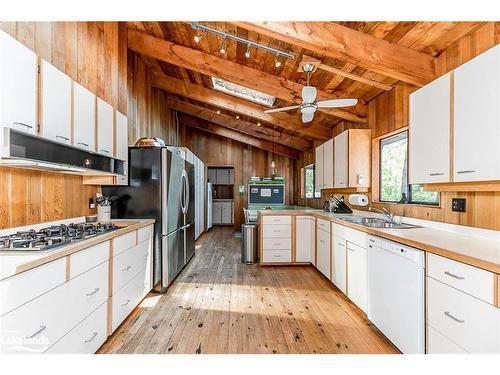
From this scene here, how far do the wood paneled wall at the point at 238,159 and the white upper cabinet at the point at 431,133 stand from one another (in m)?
5.65

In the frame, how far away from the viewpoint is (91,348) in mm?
1730

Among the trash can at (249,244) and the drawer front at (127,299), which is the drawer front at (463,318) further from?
the trash can at (249,244)

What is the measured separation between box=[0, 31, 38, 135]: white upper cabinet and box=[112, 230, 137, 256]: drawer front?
1.03 metres

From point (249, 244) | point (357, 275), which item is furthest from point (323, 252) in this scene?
point (249, 244)

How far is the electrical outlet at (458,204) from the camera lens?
1936mm

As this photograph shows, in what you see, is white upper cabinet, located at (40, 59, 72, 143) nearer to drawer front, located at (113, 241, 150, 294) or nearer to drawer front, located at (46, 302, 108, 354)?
drawer front, located at (113, 241, 150, 294)

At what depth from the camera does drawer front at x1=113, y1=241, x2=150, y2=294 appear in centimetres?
213

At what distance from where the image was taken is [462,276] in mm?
1308

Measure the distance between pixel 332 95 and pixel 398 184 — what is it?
1.55 meters

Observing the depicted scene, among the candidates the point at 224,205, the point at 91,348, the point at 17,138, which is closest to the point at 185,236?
the point at 91,348

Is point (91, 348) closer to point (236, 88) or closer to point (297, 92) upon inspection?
point (297, 92)

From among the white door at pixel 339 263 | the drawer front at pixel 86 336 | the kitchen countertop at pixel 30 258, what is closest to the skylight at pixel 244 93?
the white door at pixel 339 263

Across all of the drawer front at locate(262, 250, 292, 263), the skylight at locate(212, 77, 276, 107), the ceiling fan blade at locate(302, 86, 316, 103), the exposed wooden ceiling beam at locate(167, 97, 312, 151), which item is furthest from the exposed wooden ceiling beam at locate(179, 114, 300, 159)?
the ceiling fan blade at locate(302, 86, 316, 103)
